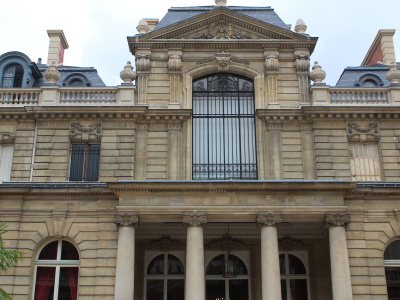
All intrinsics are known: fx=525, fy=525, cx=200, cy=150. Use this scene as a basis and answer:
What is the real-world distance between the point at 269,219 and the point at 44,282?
29.2 feet

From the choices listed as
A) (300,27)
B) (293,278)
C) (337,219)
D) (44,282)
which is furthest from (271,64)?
(44,282)

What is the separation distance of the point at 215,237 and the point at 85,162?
6335mm

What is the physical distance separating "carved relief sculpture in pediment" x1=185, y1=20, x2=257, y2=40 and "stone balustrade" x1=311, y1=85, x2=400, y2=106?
4.17 meters

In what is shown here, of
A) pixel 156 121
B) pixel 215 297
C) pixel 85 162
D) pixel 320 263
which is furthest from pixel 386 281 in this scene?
pixel 85 162

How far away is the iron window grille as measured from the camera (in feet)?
71.7

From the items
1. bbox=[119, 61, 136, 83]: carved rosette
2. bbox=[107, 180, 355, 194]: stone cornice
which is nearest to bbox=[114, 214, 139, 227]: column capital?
bbox=[107, 180, 355, 194]: stone cornice

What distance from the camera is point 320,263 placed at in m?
Result: 21.7

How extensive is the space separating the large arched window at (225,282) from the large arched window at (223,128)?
12.0 ft

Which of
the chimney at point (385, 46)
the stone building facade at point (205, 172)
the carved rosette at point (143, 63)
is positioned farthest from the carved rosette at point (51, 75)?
the chimney at point (385, 46)

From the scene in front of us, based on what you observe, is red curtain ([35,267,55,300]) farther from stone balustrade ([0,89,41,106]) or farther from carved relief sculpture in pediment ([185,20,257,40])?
carved relief sculpture in pediment ([185,20,257,40])

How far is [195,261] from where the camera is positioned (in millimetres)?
18250

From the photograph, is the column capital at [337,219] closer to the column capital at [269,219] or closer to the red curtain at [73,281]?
the column capital at [269,219]

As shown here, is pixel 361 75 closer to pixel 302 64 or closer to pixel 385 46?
pixel 302 64

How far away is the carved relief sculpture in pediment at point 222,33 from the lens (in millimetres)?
23953
